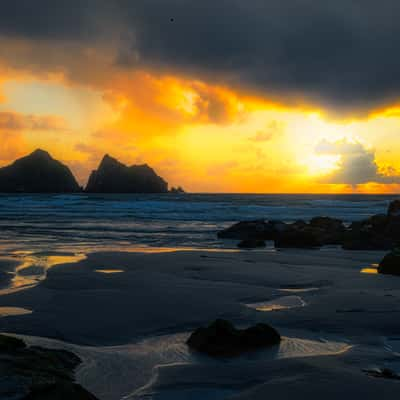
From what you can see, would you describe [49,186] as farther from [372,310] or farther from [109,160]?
[372,310]

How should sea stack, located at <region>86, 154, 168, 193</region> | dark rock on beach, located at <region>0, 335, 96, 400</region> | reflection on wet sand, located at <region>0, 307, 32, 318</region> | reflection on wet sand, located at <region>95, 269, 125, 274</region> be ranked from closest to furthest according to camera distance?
dark rock on beach, located at <region>0, 335, 96, 400</region> → reflection on wet sand, located at <region>0, 307, 32, 318</region> → reflection on wet sand, located at <region>95, 269, 125, 274</region> → sea stack, located at <region>86, 154, 168, 193</region>

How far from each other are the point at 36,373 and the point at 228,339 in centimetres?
188

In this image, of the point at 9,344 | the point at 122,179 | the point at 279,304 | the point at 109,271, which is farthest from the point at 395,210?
the point at 122,179

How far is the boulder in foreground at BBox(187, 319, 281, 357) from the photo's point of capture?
175 inches

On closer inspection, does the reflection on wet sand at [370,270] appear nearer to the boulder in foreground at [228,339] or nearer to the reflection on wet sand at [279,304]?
the reflection on wet sand at [279,304]

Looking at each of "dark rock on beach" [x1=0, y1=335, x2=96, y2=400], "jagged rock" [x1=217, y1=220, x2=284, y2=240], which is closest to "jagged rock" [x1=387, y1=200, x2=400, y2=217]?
"jagged rock" [x1=217, y1=220, x2=284, y2=240]

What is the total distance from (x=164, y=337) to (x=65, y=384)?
2210mm

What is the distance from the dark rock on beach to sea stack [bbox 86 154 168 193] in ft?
498

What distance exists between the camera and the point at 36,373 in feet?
11.0

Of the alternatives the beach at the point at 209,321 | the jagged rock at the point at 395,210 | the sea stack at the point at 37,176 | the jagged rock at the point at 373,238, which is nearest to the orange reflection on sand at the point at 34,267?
the beach at the point at 209,321

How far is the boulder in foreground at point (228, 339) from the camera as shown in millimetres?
4438

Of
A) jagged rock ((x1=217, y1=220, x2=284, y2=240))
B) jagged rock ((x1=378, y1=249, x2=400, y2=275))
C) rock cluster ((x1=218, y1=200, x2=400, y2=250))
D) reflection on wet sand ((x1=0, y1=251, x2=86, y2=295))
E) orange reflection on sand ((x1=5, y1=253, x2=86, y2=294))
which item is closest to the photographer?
reflection on wet sand ((x1=0, y1=251, x2=86, y2=295))

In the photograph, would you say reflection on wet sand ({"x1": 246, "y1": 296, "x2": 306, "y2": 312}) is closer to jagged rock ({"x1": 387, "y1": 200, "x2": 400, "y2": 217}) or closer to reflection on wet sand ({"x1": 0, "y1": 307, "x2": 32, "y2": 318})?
reflection on wet sand ({"x1": 0, "y1": 307, "x2": 32, "y2": 318})

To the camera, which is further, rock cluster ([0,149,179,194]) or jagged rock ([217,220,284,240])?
rock cluster ([0,149,179,194])
